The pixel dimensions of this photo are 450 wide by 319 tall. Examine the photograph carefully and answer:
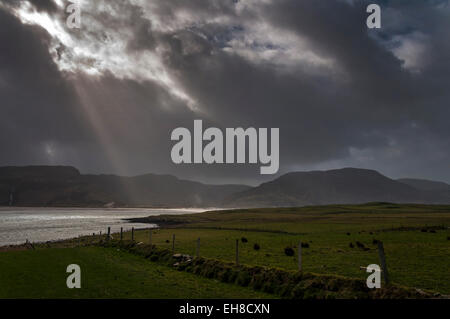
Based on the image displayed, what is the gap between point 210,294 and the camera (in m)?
22.4

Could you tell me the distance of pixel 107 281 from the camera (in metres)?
26.3

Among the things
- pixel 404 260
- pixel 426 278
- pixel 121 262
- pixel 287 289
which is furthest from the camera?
pixel 121 262

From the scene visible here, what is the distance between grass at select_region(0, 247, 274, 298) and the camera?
22.0m

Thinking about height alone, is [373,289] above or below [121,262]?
above

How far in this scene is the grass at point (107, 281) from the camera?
72.2ft

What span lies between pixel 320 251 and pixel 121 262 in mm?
24737

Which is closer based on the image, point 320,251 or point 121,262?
point 121,262
